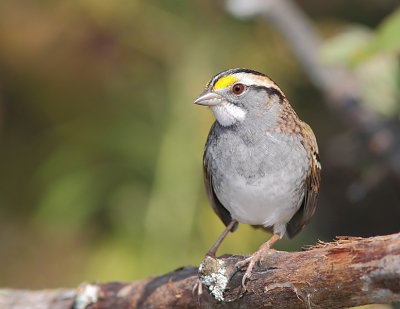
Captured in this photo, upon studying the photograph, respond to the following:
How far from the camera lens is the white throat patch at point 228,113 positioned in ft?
12.5

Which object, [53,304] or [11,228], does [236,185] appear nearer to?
[53,304]

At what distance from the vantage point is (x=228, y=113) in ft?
12.5

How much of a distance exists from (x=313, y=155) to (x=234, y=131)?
395 mm

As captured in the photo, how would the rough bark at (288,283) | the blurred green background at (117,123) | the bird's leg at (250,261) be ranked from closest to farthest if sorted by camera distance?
the rough bark at (288,283)
the bird's leg at (250,261)
the blurred green background at (117,123)

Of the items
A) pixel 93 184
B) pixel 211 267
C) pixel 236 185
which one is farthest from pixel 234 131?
pixel 93 184

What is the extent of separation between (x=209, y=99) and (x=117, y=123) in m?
2.53

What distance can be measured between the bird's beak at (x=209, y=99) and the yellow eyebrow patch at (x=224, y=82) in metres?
0.04

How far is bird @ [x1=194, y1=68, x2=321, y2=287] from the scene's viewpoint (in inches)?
144

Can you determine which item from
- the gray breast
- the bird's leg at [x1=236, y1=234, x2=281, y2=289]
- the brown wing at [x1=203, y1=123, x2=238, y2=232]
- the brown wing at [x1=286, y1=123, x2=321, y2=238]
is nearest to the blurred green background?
the brown wing at [x1=203, y1=123, x2=238, y2=232]

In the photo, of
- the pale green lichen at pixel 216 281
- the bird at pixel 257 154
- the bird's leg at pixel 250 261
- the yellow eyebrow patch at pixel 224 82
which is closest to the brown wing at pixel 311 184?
the bird at pixel 257 154

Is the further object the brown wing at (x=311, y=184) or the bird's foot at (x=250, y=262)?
the brown wing at (x=311, y=184)

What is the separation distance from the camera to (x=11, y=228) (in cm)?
619

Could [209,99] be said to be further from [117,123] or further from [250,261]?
[117,123]

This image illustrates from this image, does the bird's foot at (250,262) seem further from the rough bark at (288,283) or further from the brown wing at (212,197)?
the brown wing at (212,197)
